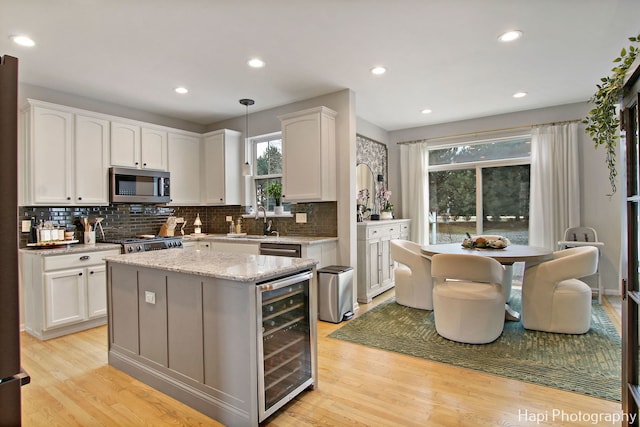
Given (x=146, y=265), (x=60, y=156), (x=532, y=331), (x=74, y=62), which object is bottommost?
(x=532, y=331)

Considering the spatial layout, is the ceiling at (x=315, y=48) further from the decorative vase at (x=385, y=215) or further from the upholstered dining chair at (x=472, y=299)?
the upholstered dining chair at (x=472, y=299)

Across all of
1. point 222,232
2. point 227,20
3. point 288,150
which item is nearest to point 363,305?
point 288,150

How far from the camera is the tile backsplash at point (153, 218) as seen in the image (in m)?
3.93

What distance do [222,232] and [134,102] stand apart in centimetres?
226

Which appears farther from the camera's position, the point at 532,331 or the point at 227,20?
the point at 532,331

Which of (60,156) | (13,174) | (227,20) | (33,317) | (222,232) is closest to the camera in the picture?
(13,174)

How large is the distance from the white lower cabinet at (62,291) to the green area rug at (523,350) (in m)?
2.64

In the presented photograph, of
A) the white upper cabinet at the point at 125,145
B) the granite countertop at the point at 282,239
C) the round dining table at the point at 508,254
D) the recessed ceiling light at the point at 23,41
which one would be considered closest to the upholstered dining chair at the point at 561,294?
the round dining table at the point at 508,254

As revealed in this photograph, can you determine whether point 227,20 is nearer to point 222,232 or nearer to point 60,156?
point 60,156

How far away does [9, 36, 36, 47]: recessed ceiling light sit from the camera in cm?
275

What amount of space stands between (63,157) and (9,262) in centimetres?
355

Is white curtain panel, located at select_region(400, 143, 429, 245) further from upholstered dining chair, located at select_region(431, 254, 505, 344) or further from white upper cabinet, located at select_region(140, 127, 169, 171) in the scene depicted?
white upper cabinet, located at select_region(140, 127, 169, 171)

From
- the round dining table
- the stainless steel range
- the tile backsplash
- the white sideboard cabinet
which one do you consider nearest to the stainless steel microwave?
the tile backsplash

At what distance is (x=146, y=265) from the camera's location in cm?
234
